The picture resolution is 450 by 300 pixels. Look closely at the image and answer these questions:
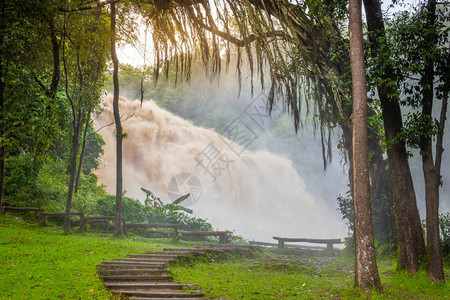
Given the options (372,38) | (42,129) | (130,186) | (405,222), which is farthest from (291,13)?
(130,186)

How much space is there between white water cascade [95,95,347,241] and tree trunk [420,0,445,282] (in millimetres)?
13339

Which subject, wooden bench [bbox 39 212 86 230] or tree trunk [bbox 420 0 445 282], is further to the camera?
wooden bench [bbox 39 212 86 230]

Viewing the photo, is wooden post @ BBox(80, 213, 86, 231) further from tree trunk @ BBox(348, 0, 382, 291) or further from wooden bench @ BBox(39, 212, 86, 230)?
tree trunk @ BBox(348, 0, 382, 291)

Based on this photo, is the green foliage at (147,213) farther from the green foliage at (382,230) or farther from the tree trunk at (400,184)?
the tree trunk at (400,184)

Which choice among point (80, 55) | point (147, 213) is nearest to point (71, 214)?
point (147, 213)

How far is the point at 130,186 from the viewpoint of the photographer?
85.5 feet

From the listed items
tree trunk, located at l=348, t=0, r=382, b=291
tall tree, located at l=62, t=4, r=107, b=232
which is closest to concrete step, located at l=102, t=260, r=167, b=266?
tree trunk, located at l=348, t=0, r=382, b=291

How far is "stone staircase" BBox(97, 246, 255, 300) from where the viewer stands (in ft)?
17.2

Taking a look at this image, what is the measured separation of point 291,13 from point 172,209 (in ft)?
36.6

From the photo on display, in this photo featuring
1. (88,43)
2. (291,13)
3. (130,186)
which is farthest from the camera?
(130,186)

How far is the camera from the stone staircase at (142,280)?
17.2 ft

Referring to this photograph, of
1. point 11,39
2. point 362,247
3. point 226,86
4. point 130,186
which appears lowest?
point 362,247

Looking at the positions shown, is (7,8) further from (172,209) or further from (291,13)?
(172,209)

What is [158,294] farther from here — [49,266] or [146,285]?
[49,266]
